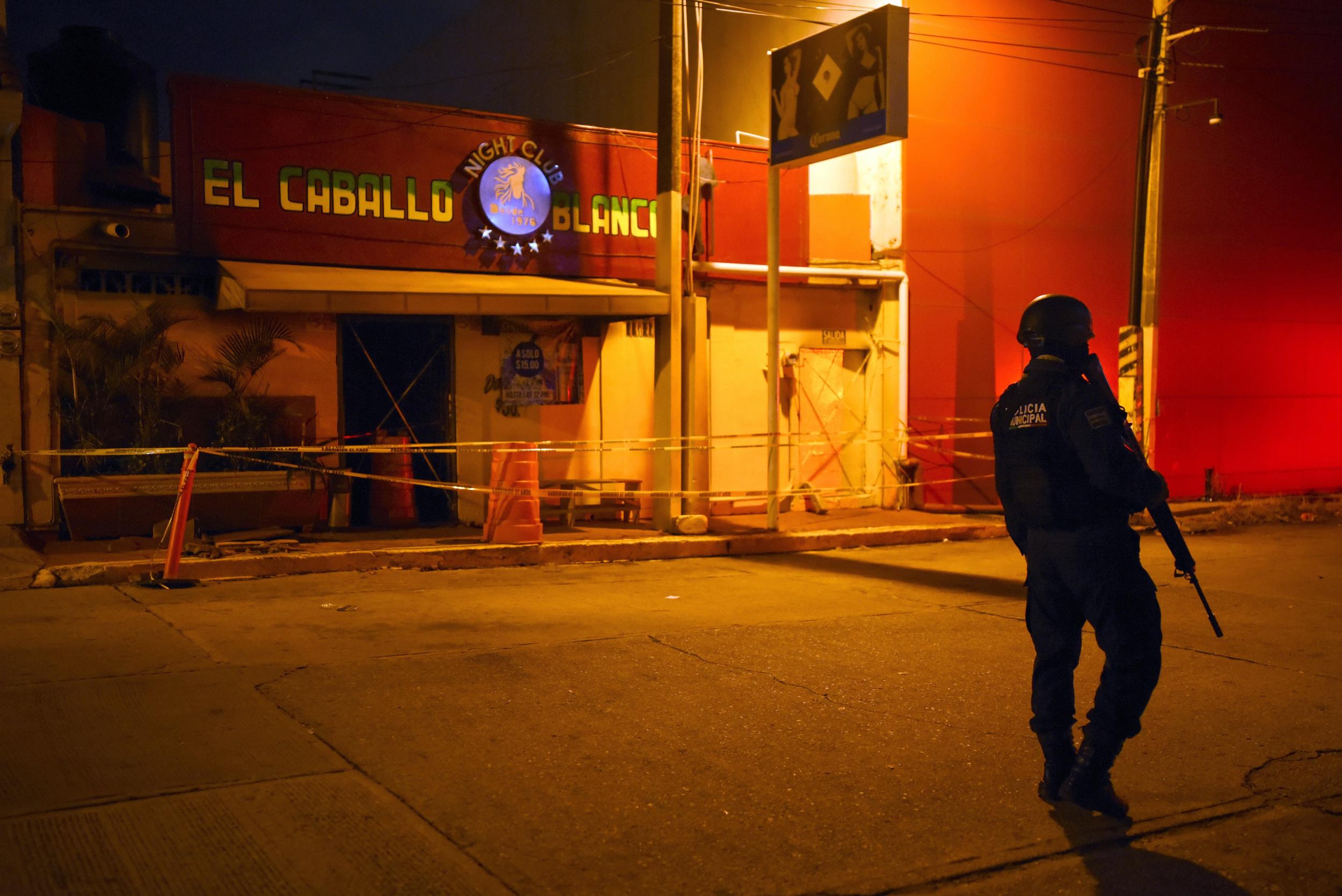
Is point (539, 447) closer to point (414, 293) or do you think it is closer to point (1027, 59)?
point (414, 293)

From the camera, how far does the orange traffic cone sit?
11695 millimetres

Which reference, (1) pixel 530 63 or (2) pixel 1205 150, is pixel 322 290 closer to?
(1) pixel 530 63

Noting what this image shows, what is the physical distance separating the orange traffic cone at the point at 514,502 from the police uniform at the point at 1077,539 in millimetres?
7648

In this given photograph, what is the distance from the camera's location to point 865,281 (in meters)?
16.1

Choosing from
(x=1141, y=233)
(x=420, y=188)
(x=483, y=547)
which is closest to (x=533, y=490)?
(x=483, y=547)

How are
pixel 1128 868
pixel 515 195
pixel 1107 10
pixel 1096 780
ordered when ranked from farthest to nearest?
pixel 1107 10 → pixel 515 195 → pixel 1096 780 → pixel 1128 868

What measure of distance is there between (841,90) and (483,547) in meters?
6.25

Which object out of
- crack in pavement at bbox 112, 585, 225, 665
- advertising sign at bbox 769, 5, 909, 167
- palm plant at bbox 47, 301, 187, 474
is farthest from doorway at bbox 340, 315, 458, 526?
advertising sign at bbox 769, 5, 909, 167

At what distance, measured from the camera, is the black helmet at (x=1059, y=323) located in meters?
4.45

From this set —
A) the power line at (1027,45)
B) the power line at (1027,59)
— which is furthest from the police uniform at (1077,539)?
the power line at (1027,45)

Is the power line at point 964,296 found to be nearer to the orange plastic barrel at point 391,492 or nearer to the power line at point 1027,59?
the power line at point 1027,59

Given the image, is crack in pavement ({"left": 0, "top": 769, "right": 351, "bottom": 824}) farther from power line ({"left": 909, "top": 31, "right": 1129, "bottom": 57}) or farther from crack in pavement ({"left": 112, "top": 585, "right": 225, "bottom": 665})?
power line ({"left": 909, "top": 31, "right": 1129, "bottom": 57})

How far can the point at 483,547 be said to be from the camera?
37.1ft

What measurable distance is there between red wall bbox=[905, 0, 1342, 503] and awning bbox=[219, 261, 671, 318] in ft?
17.2
